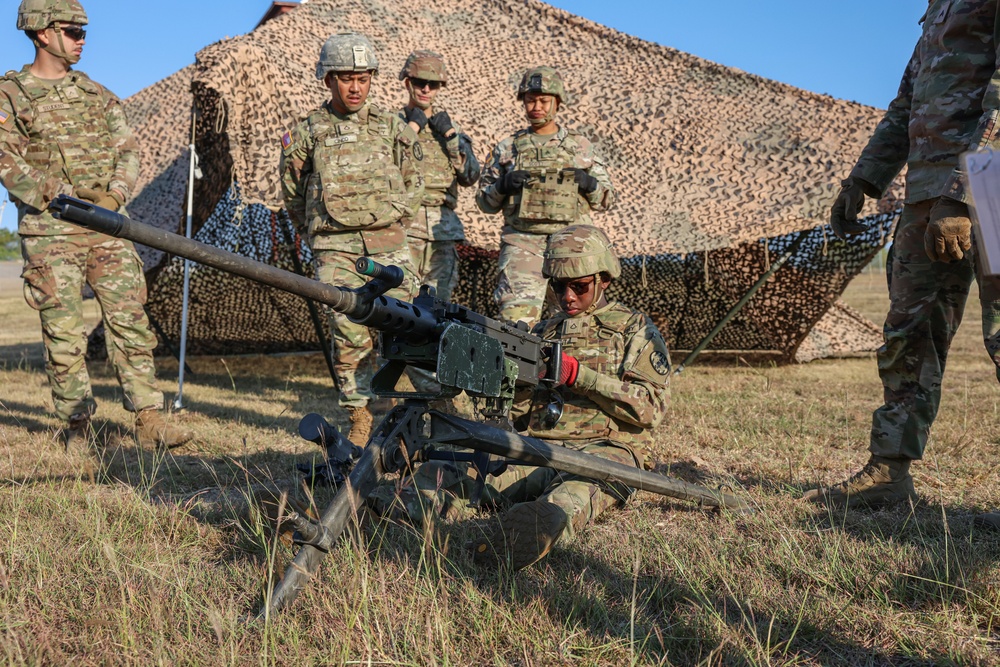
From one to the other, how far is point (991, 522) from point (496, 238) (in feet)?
18.2

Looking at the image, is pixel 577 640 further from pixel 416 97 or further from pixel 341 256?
pixel 416 97

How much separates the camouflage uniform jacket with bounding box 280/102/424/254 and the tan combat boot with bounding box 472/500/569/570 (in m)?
3.31

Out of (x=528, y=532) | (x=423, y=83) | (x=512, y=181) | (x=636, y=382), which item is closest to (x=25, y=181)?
(x=423, y=83)

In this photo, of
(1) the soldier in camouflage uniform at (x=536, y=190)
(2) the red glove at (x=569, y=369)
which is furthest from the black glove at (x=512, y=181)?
(2) the red glove at (x=569, y=369)

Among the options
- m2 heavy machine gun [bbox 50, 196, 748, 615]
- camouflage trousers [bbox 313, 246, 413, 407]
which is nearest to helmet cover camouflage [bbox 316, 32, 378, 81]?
camouflage trousers [bbox 313, 246, 413, 407]

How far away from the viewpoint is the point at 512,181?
675 centimetres

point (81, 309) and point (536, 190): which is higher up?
point (536, 190)

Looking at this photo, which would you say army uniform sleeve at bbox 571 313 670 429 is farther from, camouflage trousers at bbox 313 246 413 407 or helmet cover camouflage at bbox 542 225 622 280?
camouflage trousers at bbox 313 246 413 407

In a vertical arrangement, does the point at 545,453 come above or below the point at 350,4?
below

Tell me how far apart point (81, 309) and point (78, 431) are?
0.83m

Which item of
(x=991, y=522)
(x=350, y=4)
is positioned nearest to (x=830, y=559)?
(x=991, y=522)

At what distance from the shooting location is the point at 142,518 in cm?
374

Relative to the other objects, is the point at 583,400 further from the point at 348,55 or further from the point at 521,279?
the point at 348,55

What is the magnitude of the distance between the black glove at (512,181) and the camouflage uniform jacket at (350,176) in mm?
925
